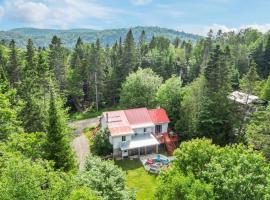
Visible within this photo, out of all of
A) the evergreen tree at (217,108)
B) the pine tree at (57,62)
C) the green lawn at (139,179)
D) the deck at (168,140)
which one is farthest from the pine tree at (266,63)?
the pine tree at (57,62)

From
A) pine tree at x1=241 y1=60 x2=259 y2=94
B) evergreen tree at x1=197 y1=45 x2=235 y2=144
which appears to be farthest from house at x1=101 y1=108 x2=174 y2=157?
pine tree at x1=241 y1=60 x2=259 y2=94

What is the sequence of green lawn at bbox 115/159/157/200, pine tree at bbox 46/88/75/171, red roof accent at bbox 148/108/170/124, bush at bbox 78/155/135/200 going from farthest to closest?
red roof accent at bbox 148/108/170/124 < green lawn at bbox 115/159/157/200 < pine tree at bbox 46/88/75/171 < bush at bbox 78/155/135/200

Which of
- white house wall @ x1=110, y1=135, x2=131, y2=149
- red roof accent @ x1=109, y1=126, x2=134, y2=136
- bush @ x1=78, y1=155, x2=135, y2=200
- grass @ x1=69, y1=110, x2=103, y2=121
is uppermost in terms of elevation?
bush @ x1=78, y1=155, x2=135, y2=200

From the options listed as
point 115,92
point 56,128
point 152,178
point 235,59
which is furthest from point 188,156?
point 235,59

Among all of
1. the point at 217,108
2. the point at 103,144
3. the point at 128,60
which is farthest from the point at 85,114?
the point at 217,108

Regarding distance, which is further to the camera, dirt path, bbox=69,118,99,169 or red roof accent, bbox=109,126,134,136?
dirt path, bbox=69,118,99,169

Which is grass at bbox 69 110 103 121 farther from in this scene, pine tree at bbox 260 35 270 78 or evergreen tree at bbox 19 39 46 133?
pine tree at bbox 260 35 270 78

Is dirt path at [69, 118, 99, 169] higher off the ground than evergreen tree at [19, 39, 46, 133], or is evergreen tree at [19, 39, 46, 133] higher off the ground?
evergreen tree at [19, 39, 46, 133]

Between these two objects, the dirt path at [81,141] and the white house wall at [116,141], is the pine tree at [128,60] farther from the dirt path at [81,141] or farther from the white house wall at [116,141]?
the white house wall at [116,141]

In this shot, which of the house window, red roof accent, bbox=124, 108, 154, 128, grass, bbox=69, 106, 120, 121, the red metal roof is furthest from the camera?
grass, bbox=69, 106, 120, 121
